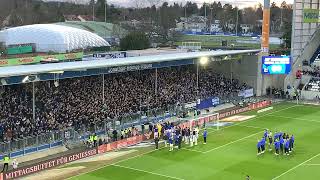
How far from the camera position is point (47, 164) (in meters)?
27.4

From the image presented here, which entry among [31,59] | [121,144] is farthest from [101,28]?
[121,144]

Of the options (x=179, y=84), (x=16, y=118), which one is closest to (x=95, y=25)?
(x=179, y=84)

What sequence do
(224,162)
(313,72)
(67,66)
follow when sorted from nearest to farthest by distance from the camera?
1. (224,162)
2. (67,66)
3. (313,72)

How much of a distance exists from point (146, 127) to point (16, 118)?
35.8 ft

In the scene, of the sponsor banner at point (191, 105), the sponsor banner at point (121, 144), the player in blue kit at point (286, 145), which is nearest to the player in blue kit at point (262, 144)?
the player in blue kit at point (286, 145)

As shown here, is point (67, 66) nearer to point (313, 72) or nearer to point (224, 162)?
point (224, 162)

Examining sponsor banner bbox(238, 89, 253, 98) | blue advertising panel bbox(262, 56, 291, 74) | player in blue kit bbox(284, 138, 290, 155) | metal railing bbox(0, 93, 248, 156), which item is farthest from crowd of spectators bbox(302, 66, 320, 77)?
player in blue kit bbox(284, 138, 290, 155)

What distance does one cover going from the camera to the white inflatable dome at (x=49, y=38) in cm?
7962

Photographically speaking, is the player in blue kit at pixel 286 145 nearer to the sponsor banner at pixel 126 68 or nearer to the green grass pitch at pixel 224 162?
the green grass pitch at pixel 224 162

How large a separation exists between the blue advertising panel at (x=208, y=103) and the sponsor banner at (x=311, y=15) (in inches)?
738

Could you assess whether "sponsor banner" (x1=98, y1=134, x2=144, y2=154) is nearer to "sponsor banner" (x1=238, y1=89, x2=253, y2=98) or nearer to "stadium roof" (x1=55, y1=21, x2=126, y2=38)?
"sponsor banner" (x1=238, y1=89, x2=253, y2=98)

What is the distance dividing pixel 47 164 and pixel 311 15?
44.4 meters

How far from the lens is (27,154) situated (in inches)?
1194

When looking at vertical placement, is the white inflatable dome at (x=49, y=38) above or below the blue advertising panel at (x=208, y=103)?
above
